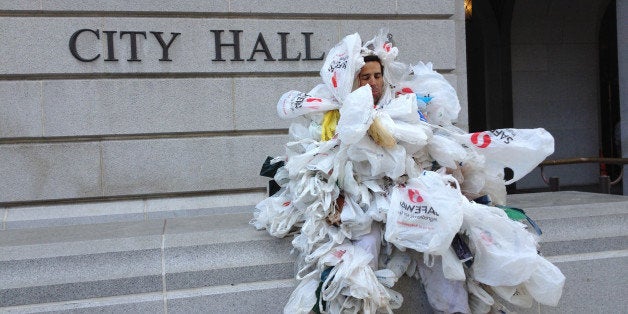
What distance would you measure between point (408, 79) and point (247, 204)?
336cm

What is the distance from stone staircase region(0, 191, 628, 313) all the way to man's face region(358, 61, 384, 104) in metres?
1.11

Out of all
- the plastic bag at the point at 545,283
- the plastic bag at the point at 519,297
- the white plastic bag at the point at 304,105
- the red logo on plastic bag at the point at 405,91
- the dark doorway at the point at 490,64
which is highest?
the dark doorway at the point at 490,64

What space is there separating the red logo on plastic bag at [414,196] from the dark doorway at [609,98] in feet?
38.4

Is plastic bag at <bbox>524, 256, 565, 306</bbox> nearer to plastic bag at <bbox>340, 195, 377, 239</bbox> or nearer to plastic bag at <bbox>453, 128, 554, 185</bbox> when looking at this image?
plastic bag at <bbox>453, 128, 554, 185</bbox>

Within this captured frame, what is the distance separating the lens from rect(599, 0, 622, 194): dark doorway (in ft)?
45.6

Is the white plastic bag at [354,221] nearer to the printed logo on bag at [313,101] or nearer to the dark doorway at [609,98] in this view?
the printed logo on bag at [313,101]

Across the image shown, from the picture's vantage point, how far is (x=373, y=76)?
12.8 feet

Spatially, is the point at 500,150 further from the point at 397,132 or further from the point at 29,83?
the point at 29,83

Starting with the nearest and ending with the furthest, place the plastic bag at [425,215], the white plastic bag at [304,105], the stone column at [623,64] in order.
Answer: the plastic bag at [425,215]
the white plastic bag at [304,105]
the stone column at [623,64]

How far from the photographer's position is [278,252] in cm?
391

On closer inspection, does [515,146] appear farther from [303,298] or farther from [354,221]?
[303,298]

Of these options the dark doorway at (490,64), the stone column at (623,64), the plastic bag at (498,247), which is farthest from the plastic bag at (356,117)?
the dark doorway at (490,64)

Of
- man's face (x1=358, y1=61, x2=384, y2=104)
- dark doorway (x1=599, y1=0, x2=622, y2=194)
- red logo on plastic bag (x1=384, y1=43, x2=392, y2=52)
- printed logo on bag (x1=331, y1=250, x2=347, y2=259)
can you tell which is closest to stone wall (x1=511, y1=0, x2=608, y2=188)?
dark doorway (x1=599, y1=0, x2=622, y2=194)

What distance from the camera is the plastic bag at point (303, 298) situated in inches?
135
